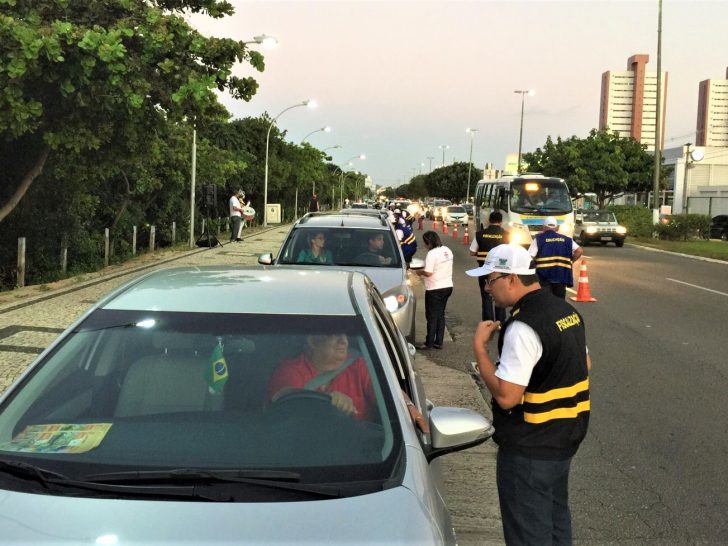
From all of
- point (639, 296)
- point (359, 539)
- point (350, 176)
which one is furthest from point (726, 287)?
point (350, 176)

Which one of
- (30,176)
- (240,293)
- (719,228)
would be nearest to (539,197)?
(719,228)

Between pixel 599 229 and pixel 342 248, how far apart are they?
24.0 m

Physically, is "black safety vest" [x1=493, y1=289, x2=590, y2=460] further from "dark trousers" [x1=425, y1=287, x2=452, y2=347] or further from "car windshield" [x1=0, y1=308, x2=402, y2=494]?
"dark trousers" [x1=425, y1=287, x2=452, y2=347]

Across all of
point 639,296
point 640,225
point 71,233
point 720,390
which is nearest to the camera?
point 720,390

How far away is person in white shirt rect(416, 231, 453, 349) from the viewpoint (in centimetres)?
941

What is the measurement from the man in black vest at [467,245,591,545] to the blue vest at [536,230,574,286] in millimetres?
6920

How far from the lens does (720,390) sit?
7.38 meters

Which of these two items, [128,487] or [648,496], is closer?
[128,487]

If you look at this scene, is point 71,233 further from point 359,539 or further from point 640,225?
point 640,225

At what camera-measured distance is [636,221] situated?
38250 mm

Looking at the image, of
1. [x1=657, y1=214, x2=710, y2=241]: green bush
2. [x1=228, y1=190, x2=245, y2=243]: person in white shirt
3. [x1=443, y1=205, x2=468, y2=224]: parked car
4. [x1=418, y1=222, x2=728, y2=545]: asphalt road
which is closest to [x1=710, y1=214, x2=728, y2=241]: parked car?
[x1=657, y1=214, x2=710, y2=241]: green bush

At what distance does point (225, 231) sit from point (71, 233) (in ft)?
62.7

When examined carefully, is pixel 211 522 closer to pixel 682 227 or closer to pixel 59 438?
pixel 59 438

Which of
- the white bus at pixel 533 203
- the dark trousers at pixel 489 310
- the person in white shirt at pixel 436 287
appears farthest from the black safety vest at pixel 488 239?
the white bus at pixel 533 203
